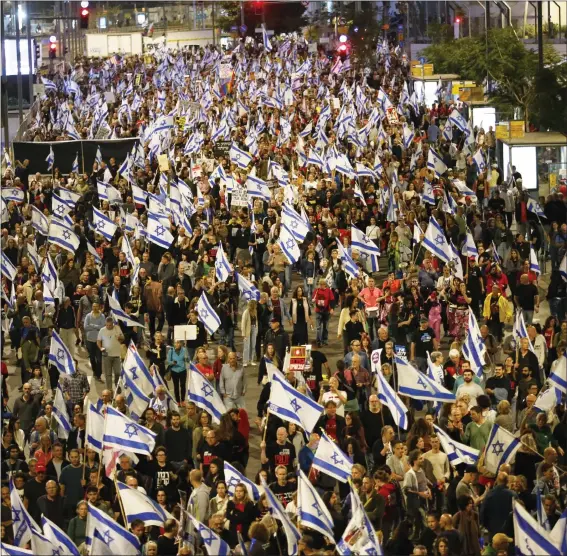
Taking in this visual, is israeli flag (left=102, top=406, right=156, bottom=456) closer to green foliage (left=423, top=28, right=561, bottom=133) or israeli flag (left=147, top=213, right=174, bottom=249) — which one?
israeli flag (left=147, top=213, right=174, bottom=249)

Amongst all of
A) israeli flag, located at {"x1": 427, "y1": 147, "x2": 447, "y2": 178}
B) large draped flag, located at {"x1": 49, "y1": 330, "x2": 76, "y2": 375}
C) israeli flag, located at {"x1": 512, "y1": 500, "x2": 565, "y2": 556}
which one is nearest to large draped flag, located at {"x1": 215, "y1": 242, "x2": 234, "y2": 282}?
large draped flag, located at {"x1": 49, "y1": 330, "x2": 76, "y2": 375}

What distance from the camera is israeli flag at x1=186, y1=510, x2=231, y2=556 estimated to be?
15.5 m

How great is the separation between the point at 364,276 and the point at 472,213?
19.4ft

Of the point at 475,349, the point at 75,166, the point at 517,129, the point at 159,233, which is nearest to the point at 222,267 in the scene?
the point at 159,233

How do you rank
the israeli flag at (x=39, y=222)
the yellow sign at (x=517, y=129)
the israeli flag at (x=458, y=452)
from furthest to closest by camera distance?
the yellow sign at (x=517, y=129) → the israeli flag at (x=39, y=222) → the israeli flag at (x=458, y=452)

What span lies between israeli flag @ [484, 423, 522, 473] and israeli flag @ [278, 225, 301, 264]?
1075 cm

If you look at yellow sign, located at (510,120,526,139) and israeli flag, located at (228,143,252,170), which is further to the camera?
yellow sign, located at (510,120,526,139)

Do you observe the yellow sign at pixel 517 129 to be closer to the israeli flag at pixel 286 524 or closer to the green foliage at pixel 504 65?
the green foliage at pixel 504 65

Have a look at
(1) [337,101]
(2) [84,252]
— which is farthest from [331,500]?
(1) [337,101]

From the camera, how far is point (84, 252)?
3139 centimetres

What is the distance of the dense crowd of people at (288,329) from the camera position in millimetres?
17484

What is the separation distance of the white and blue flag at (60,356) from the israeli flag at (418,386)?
4.77 meters

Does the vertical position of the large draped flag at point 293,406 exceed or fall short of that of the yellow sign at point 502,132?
it falls short

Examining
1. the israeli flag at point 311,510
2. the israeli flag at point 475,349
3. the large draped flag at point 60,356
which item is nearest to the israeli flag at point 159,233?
the large draped flag at point 60,356
